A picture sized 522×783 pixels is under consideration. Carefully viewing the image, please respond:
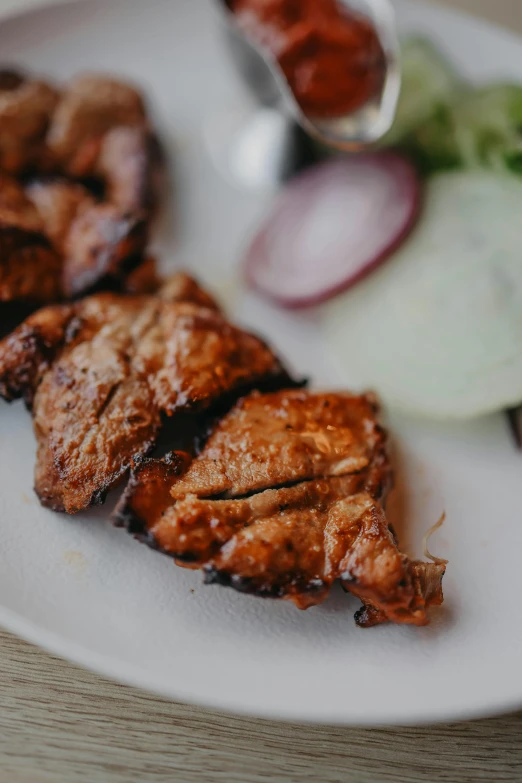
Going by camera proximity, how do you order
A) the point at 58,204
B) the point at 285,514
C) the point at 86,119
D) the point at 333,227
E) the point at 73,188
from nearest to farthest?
the point at 285,514, the point at 58,204, the point at 73,188, the point at 86,119, the point at 333,227

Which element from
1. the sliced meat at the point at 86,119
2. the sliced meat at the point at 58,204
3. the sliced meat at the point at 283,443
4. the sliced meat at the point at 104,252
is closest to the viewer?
the sliced meat at the point at 283,443

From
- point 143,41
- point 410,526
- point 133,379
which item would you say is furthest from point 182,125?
point 410,526

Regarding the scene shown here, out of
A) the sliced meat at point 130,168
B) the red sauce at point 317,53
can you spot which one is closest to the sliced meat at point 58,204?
the sliced meat at point 130,168

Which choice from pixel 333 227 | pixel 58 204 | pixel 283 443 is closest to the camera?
pixel 283 443

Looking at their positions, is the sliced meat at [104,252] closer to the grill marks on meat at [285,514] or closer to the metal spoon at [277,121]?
the grill marks on meat at [285,514]

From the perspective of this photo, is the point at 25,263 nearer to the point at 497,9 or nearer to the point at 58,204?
the point at 58,204

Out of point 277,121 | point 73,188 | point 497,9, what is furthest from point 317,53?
point 497,9

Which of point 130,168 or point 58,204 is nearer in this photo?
point 58,204
